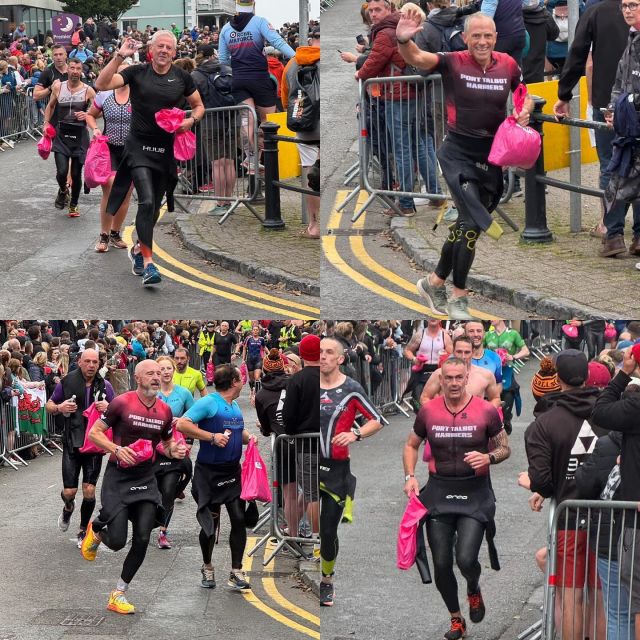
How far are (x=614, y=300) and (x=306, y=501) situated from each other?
2684 millimetres

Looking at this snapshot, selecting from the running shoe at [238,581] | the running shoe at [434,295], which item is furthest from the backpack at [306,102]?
the running shoe at [238,581]

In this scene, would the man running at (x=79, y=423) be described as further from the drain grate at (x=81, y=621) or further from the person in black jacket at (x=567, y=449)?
the person in black jacket at (x=567, y=449)

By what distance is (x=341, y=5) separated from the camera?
1524 cm

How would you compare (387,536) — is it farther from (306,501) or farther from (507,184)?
(507,184)

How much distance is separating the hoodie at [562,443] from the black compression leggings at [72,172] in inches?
319

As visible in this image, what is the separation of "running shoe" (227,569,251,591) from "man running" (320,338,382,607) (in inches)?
59.2

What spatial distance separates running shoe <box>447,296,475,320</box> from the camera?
352 inches

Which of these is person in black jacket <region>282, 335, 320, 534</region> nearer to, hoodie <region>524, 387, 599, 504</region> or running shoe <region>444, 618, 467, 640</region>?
running shoe <region>444, 618, 467, 640</region>

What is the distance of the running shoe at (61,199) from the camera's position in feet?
45.0

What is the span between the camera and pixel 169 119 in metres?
9.85

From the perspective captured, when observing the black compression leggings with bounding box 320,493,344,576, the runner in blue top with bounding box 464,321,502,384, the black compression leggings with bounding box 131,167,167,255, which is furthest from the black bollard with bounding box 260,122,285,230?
the black compression leggings with bounding box 320,493,344,576

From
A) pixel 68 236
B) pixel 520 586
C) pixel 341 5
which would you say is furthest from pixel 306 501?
pixel 341 5

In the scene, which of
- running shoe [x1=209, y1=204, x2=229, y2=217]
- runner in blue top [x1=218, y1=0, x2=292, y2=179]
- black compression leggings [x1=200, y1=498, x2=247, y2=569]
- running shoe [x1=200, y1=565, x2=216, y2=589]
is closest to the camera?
black compression leggings [x1=200, y1=498, x2=247, y2=569]

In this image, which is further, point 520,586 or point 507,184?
point 507,184
